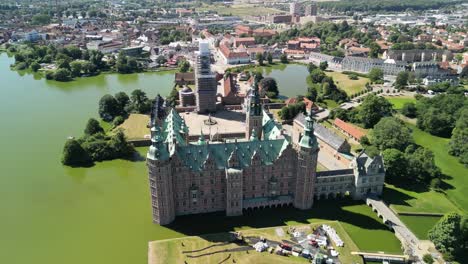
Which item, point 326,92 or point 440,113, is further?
point 326,92

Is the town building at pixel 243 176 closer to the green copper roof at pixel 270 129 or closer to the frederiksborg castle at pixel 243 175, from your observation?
the frederiksborg castle at pixel 243 175

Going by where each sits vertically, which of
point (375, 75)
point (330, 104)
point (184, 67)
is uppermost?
point (184, 67)

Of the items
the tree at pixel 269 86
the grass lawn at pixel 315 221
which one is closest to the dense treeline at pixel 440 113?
the tree at pixel 269 86

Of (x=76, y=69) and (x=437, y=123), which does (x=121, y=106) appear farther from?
(x=437, y=123)

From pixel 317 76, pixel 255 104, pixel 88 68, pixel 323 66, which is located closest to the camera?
pixel 255 104

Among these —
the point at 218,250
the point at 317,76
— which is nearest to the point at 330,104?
the point at 317,76

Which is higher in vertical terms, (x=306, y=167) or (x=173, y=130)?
(x=173, y=130)

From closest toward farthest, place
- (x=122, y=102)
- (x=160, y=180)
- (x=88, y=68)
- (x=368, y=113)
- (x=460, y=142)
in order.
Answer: (x=160, y=180)
(x=460, y=142)
(x=368, y=113)
(x=122, y=102)
(x=88, y=68)
